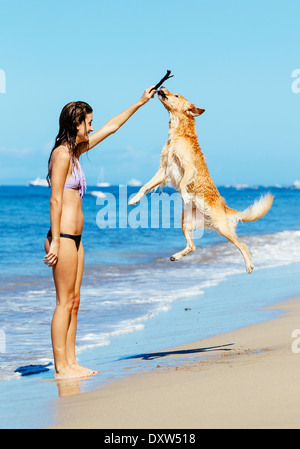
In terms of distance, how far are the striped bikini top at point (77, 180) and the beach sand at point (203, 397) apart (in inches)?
59.3

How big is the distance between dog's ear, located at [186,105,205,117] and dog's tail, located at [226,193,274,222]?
1009 millimetres

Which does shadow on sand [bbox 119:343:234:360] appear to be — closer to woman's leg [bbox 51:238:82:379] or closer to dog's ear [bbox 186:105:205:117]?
woman's leg [bbox 51:238:82:379]

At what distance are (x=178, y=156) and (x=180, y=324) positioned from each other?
2.41 meters

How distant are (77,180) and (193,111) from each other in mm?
1716

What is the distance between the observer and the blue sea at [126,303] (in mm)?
5004

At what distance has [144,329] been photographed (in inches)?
281

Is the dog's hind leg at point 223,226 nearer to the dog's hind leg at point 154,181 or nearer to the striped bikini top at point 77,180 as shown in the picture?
the dog's hind leg at point 154,181

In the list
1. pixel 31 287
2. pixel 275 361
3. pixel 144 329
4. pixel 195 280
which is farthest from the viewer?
pixel 195 280

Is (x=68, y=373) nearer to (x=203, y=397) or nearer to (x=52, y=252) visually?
(x=52, y=252)

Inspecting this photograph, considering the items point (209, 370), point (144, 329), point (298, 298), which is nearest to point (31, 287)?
point (144, 329)

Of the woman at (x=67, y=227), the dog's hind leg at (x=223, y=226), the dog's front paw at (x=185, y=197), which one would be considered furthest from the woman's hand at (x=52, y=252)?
the dog's hind leg at (x=223, y=226)

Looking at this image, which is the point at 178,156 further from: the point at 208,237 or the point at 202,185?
the point at 208,237

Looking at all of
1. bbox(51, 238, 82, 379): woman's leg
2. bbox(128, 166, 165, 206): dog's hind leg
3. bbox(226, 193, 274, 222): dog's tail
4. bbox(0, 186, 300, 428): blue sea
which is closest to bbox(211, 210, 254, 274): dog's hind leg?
bbox(226, 193, 274, 222): dog's tail

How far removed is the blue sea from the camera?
5004mm
